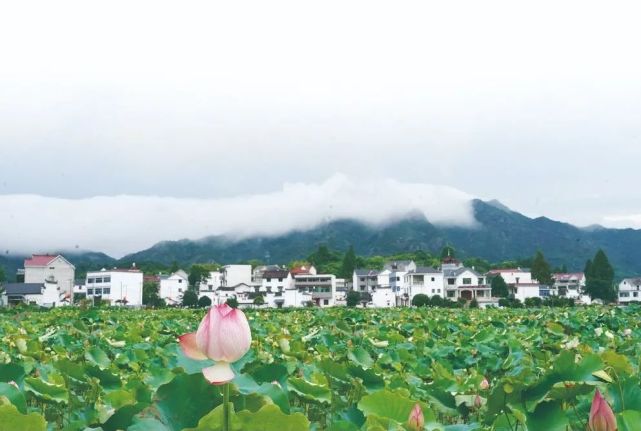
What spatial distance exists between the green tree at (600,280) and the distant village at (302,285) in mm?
1819

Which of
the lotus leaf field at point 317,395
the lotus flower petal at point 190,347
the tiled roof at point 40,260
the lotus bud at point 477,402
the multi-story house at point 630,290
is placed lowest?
the multi-story house at point 630,290

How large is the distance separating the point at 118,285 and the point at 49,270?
7.63 meters

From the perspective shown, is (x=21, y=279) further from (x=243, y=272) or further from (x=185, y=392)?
(x=185, y=392)

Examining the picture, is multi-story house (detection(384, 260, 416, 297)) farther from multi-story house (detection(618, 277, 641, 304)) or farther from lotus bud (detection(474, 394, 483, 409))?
lotus bud (detection(474, 394, 483, 409))

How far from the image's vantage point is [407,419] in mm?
1810

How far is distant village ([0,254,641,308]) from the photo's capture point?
65.5m

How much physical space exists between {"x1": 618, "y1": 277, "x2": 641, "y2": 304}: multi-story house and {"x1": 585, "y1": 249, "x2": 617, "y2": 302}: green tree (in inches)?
694

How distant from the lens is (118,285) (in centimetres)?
6662

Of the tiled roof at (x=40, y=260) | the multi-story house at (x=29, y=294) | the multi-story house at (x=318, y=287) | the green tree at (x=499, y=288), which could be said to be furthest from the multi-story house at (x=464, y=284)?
the tiled roof at (x=40, y=260)

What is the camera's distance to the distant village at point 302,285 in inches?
2579

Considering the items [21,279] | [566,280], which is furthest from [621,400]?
[566,280]

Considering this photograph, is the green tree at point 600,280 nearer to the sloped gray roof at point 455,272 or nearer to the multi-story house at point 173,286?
the sloped gray roof at point 455,272

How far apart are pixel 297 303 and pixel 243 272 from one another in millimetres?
18796

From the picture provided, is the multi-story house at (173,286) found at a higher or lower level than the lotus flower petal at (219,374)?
lower
